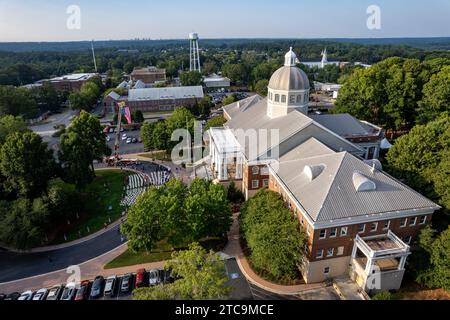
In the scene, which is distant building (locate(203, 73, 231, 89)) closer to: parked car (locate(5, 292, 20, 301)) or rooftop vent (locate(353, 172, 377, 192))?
rooftop vent (locate(353, 172, 377, 192))

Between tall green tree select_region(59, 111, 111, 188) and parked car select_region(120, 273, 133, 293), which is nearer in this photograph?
parked car select_region(120, 273, 133, 293)

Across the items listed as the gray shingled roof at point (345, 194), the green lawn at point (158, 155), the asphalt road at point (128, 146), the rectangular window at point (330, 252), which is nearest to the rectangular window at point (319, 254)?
the rectangular window at point (330, 252)

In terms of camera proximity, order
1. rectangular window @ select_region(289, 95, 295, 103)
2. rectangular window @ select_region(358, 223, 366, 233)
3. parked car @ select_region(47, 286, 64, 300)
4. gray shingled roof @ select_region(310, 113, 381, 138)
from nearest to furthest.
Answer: rectangular window @ select_region(358, 223, 366, 233) → parked car @ select_region(47, 286, 64, 300) → rectangular window @ select_region(289, 95, 295, 103) → gray shingled roof @ select_region(310, 113, 381, 138)

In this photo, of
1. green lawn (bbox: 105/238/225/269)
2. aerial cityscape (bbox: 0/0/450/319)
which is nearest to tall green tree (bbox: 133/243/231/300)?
aerial cityscape (bbox: 0/0/450/319)

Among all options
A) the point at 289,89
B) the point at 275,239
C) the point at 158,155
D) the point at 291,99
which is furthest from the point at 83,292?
the point at 158,155

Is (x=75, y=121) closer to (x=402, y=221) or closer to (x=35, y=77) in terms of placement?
(x=402, y=221)

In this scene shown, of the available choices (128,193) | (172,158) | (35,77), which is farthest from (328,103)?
(35,77)
